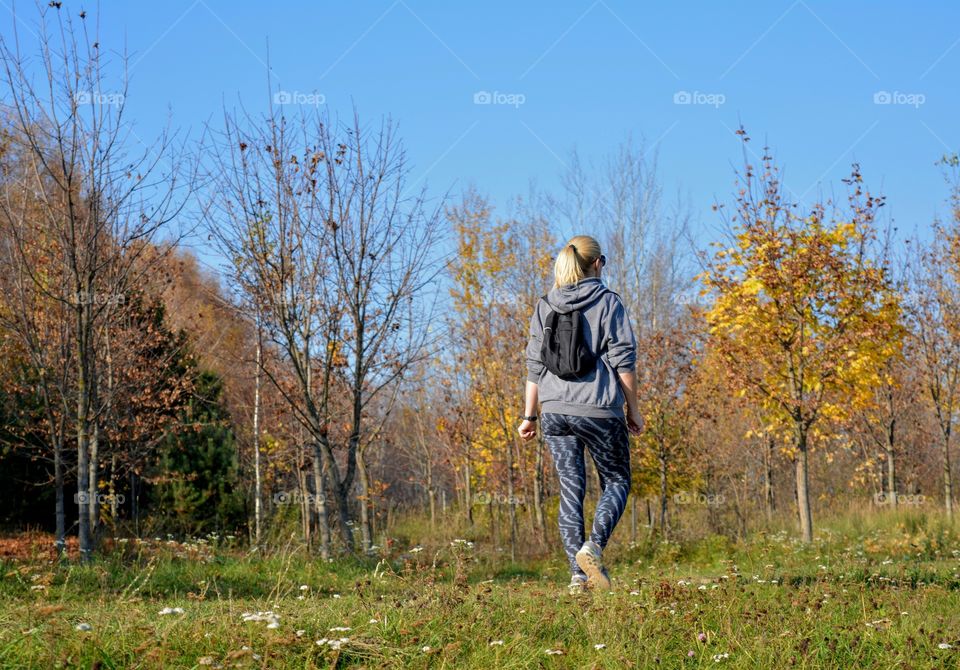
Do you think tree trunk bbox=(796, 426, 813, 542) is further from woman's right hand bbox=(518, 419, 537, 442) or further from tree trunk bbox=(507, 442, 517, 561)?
woman's right hand bbox=(518, 419, 537, 442)

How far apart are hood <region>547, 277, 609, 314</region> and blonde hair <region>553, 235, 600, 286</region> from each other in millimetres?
42

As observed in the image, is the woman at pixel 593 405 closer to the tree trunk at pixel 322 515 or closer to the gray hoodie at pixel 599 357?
the gray hoodie at pixel 599 357

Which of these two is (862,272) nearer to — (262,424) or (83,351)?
(83,351)

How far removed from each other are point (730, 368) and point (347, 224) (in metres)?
5.25

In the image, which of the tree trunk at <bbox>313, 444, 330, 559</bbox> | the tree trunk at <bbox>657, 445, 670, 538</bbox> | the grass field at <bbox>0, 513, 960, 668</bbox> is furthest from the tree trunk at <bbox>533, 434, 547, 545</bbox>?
the grass field at <bbox>0, 513, 960, 668</bbox>

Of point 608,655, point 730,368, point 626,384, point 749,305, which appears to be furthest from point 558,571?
point 608,655

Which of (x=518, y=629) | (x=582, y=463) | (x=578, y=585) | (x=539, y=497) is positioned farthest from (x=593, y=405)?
(x=539, y=497)

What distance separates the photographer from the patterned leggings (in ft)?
17.1

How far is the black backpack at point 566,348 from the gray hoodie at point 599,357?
0.13 ft

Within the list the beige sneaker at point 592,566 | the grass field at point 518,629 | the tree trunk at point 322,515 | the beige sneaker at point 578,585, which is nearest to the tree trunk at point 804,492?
the grass field at point 518,629

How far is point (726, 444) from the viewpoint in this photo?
2055cm

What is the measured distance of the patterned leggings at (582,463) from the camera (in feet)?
17.1

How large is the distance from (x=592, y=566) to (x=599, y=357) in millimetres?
1262

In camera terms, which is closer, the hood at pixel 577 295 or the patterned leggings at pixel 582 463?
the patterned leggings at pixel 582 463
